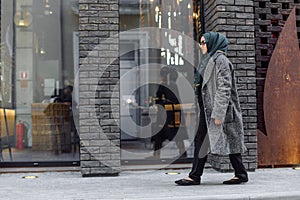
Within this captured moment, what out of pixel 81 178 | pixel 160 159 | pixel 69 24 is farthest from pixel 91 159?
pixel 69 24

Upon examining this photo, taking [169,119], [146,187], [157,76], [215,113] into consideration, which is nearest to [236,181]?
[215,113]

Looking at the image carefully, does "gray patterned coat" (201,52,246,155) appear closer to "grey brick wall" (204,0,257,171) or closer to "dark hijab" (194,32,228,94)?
"dark hijab" (194,32,228,94)

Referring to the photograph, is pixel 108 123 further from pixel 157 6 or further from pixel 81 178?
pixel 157 6

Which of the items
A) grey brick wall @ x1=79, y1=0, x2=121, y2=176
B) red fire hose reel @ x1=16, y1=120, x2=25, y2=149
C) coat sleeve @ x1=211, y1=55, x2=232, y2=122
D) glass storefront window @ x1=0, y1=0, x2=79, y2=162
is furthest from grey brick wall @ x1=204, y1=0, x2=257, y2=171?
red fire hose reel @ x1=16, y1=120, x2=25, y2=149

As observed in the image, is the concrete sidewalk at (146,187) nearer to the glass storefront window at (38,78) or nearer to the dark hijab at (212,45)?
the glass storefront window at (38,78)

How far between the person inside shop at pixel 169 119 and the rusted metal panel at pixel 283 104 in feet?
4.86

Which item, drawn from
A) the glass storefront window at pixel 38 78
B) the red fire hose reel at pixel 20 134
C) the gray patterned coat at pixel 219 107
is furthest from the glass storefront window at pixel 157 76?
the gray patterned coat at pixel 219 107

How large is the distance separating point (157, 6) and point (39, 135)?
349 cm

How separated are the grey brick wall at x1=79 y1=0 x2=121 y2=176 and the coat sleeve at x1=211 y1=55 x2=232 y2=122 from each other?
163 centimetres

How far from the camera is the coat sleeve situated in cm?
531

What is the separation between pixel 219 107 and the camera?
5.32 meters

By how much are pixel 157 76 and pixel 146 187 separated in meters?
4.15

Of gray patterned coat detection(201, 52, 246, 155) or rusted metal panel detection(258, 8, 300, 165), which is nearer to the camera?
gray patterned coat detection(201, 52, 246, 155)

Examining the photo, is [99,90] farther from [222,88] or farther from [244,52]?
[244,52]
